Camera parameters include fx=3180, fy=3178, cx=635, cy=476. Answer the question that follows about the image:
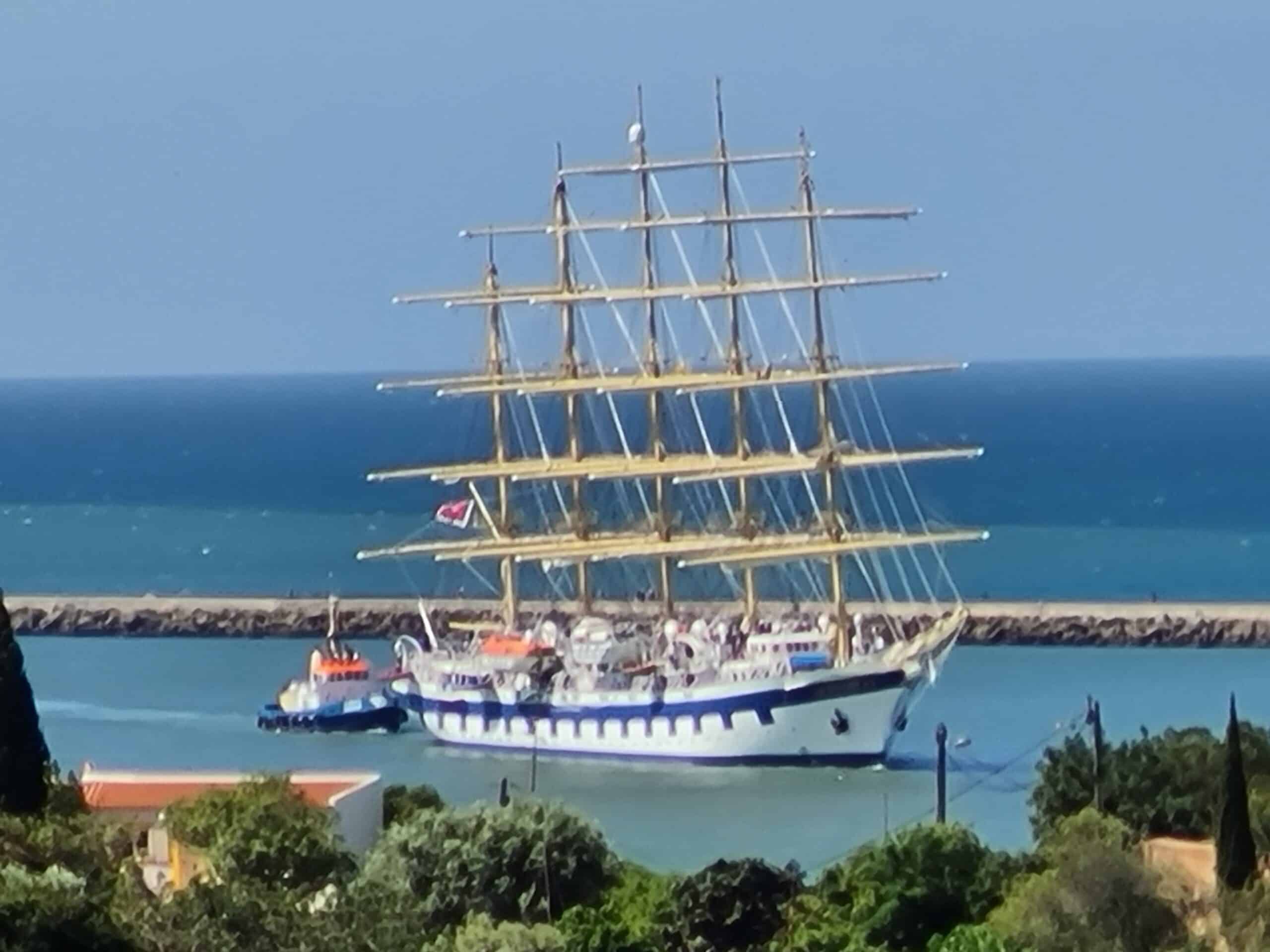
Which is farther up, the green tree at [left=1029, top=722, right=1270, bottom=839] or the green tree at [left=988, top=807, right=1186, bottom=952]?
the green tree at [left=1029, top=722, right=1270, bottom=839]

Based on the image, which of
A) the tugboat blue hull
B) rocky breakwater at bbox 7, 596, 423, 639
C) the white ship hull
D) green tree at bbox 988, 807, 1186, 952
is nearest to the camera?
green tree at bbox 988, 807, 1186, 952

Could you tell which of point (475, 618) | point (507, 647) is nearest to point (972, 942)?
point (507, 647)

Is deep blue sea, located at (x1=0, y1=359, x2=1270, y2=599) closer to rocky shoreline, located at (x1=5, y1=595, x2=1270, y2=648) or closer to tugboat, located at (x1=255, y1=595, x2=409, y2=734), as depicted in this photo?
rocky shoreline, located at (x1=5, y1=595, x2=1270, y2=648)

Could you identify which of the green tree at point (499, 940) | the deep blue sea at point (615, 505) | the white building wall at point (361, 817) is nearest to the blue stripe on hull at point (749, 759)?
the deep blue sea at point (615, 505)

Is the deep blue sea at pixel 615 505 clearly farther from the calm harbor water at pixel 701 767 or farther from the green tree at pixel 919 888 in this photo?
the green tree at pixel 919 888

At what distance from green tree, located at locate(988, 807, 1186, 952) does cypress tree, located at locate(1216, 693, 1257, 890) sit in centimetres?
43

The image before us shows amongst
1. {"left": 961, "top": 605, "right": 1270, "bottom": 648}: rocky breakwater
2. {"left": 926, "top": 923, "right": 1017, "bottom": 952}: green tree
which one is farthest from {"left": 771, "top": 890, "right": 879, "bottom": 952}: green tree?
{"left": 961, "top": 605, "right": 1270, "bottom": 648}: rocky breakwater

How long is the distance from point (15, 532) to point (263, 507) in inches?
372

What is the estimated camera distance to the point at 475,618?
53.4 metres

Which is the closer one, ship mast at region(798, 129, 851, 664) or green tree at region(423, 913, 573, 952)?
green tree at region(423, 913, 573, 952)

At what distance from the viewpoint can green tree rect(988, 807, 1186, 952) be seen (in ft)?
63.1

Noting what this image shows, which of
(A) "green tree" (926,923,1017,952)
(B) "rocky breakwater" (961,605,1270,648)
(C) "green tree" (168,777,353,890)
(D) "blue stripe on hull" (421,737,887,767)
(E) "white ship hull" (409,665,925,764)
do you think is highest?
(B) "rocky breakwater" (961,605,1270,648)

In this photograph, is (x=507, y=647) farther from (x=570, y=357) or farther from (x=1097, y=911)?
(x=1097, y=911)

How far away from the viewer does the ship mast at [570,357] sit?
46.5 metres
